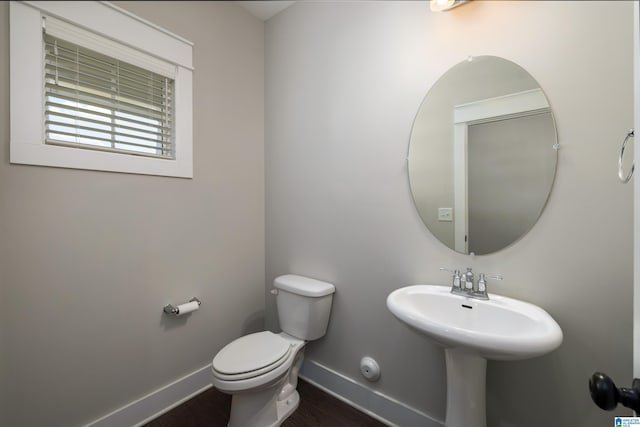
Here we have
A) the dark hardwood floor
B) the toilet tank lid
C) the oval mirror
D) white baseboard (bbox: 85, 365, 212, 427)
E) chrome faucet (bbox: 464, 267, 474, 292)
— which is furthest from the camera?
the toilet tank lid

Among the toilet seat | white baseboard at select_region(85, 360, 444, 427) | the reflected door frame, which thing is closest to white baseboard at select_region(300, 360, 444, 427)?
white baseboard at select_region(85, 360, 444, 427)

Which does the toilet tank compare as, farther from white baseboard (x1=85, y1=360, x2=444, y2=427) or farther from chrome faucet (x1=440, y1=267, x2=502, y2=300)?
chrome faucet (x1=440, y1=267, x2=502, y2=300)

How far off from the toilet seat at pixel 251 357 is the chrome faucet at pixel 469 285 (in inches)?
34.0

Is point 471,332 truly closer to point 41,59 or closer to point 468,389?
point 468,389

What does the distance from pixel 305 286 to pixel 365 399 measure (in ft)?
2.26

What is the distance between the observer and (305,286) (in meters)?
1.47

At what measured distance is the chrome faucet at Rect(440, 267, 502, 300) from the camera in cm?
100

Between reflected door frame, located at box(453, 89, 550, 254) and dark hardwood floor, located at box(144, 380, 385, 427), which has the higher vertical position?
reflected door frame, located at box(453, 89, 550, 254)

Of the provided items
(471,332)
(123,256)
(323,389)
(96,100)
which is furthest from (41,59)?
(323,389)

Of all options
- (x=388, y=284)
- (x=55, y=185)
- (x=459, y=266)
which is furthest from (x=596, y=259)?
(x=55, y=185)

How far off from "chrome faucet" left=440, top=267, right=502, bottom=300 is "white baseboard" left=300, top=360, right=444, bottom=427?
25.8 inches

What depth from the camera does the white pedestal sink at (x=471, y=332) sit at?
27.9 inches

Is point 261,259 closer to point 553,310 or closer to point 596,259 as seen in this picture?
point 553,310

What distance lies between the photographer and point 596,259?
85cm
